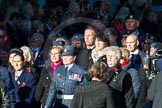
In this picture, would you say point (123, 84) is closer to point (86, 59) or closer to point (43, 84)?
point (86, 59)

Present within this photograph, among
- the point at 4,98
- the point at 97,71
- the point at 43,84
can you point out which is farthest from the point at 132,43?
the point at 4,98

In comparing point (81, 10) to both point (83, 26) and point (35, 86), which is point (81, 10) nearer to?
point (83, 26)

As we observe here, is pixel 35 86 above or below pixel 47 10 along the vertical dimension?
below

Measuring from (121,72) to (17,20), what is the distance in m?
5.08

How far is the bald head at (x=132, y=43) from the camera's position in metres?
14.4

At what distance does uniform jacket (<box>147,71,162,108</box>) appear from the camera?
41.1 feet

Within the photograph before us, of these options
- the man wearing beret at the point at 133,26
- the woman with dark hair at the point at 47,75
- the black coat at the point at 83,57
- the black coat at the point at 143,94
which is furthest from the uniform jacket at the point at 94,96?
the man wearing beret at the point at 133,26

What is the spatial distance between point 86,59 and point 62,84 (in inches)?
43.1

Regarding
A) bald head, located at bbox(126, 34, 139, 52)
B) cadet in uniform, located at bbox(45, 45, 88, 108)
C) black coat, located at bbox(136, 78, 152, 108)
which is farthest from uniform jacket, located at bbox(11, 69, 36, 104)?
black coat, located at bbox(136, 78, 152, 108)

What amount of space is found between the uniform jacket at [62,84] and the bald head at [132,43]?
1179mm

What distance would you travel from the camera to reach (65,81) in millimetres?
13578

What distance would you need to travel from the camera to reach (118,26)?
16062 millimetres

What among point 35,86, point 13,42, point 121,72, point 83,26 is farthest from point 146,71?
point 13,42

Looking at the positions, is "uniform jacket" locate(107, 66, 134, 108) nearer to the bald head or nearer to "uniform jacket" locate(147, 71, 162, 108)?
"uniform jacket" locate(147, 71, 162, 108)
